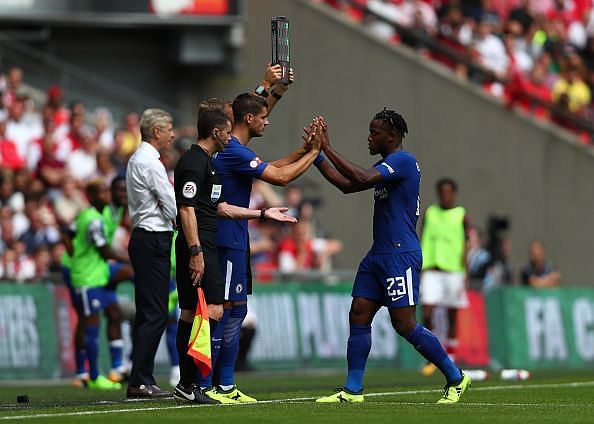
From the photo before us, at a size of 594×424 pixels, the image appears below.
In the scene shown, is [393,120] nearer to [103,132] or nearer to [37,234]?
[37,234]

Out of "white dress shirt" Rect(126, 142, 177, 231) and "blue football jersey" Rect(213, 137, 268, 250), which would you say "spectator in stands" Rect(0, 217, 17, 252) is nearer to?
"white dress shirt" Rect(126, 142, 177, 231)

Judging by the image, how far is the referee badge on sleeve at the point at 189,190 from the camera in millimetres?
13359

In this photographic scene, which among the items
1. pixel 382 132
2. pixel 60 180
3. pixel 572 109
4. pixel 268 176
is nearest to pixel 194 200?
pixel 268 176

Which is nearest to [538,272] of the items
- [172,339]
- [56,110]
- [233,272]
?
[56,110]

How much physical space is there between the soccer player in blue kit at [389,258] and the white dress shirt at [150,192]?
1695mm

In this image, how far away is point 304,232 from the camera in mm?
24750

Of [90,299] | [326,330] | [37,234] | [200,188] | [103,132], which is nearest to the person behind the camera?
[200,188]

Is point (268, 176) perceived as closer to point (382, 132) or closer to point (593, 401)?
point (382, 132)

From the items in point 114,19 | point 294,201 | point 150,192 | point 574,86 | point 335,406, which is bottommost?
point 335,406

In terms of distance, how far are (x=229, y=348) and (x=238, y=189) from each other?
1.37 m

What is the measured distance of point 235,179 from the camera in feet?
45.7

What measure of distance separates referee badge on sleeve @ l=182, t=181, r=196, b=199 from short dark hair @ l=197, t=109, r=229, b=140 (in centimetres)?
57

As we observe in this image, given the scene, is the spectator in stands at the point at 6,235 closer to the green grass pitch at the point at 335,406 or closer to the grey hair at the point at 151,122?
the green grass pitch at the point at 335,406

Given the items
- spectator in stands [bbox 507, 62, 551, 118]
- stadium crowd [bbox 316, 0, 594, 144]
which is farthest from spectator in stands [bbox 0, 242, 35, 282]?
spectator in stands [bbox 507, 62, 551, 118]
